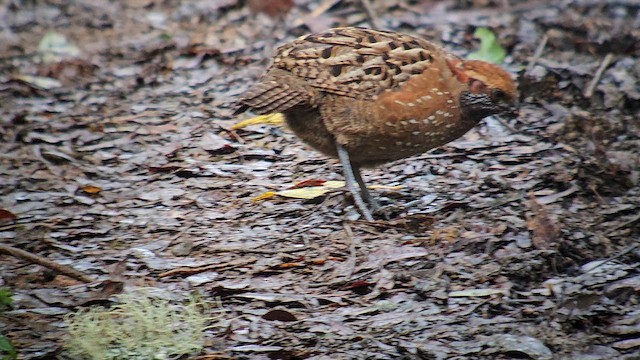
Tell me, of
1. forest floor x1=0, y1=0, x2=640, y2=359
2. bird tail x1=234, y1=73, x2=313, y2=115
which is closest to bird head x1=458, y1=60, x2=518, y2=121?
forest floor x1=0, y1=0, x2=640, y2=359

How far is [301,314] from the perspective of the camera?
15.9 ft

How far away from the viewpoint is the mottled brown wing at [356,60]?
5602mm

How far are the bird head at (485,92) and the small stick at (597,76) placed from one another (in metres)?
1.78

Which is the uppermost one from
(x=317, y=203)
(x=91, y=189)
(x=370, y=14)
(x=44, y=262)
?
(x=370, y=14)

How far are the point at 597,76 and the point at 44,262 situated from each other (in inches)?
190

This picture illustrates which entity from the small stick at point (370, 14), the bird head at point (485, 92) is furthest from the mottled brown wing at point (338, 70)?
the small stick at point (370, 14)

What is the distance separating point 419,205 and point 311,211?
2.40 feet

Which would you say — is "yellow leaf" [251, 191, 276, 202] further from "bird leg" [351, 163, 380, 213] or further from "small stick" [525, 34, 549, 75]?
"small stick" [525, 34, 549, 75]

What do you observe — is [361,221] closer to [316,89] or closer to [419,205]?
[419,205]

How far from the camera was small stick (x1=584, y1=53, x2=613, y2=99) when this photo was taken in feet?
24.2

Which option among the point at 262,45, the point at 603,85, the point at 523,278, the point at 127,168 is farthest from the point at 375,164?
the point at 262,45

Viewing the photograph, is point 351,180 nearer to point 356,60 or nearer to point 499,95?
point 356,60

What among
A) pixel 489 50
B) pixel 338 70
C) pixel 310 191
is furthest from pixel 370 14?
pixel 338 70

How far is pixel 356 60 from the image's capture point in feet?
18.6
